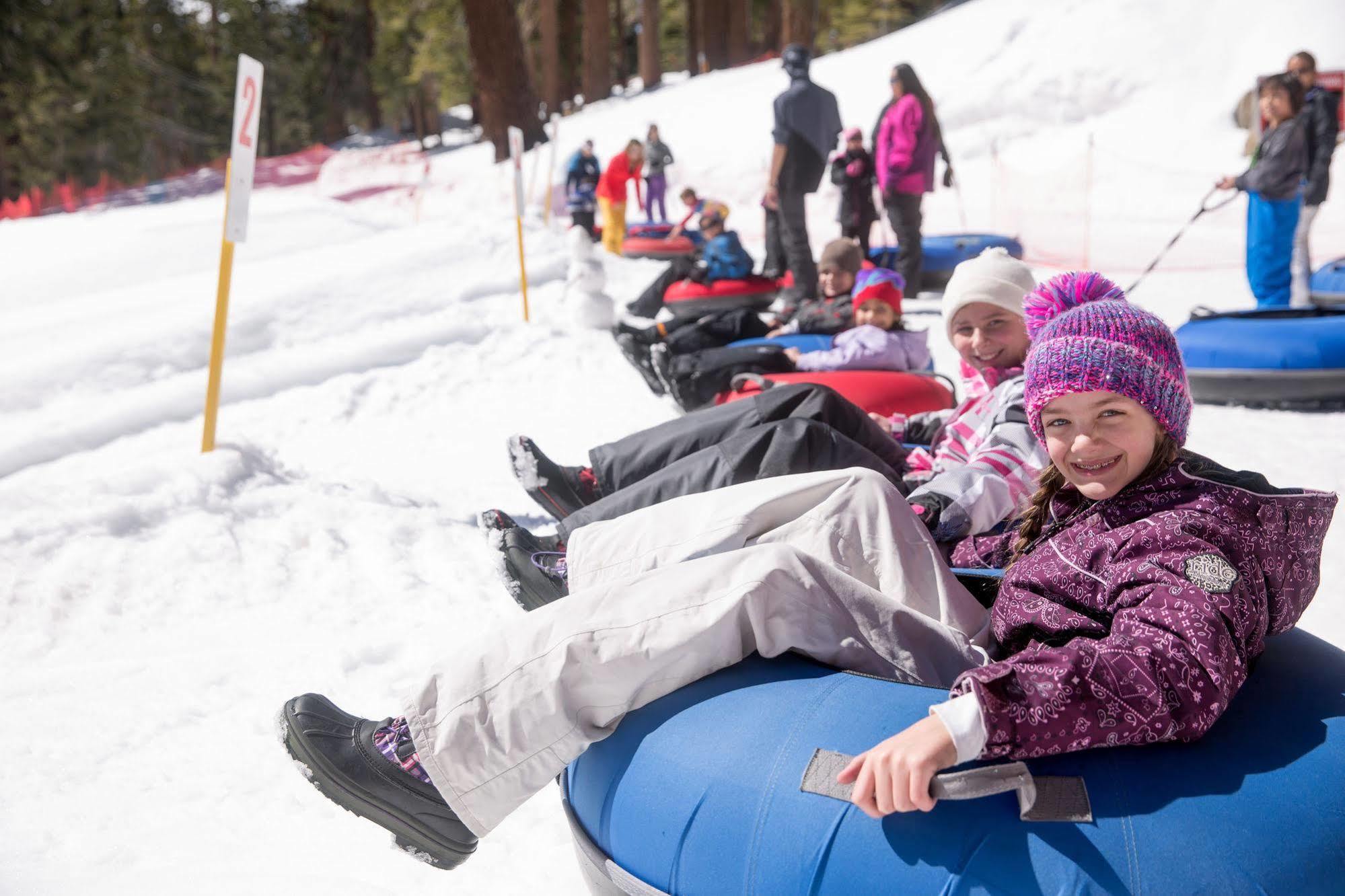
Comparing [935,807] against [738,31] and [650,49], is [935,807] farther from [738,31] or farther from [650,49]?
[738,31]

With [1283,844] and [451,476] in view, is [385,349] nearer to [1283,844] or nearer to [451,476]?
[451,476]

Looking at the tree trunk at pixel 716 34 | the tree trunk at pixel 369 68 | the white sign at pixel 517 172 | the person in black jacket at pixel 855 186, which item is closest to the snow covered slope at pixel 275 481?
the white sign at pixel 517 172

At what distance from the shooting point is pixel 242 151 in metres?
4.14

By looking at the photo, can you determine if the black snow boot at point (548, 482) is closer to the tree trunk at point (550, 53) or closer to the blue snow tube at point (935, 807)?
the blue snow tube at point (935, 807)

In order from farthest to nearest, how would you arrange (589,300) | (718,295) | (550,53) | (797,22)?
(797,22), (550,53), (718,295), (589,300)

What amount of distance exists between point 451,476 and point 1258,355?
391 cm

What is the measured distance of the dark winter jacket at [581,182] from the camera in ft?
43.8

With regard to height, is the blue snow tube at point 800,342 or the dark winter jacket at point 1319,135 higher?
the dark winter jacket at point 1319,135

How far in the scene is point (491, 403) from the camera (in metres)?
5.97

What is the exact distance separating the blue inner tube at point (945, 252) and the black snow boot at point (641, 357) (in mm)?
3737

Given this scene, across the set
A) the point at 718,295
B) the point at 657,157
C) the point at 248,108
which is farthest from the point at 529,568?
the point at 657,157

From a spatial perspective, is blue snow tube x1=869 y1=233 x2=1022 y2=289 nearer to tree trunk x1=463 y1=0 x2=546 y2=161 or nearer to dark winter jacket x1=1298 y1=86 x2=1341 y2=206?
dark winter jacket x1=1298 y1=86 x2=1341 y2=206

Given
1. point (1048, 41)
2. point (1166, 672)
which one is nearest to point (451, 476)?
point (1166, 672)

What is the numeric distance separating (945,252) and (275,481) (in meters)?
6.54
